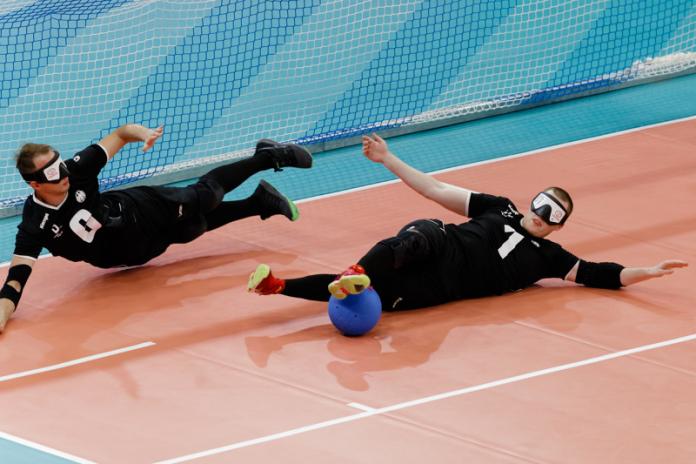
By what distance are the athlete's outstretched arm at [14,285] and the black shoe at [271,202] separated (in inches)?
76.2

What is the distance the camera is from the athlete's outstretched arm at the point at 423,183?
30.4ft

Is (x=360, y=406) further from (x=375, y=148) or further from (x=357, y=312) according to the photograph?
(x=375, y=148)

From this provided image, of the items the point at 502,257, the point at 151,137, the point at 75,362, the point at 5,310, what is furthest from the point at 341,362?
the point at 5,310

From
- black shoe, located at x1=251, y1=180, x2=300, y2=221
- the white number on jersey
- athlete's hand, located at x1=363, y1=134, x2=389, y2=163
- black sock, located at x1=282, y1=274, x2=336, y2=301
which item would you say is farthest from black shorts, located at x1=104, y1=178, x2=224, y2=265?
black sock, located at x1=282, y1=274, x2=336, y2=301

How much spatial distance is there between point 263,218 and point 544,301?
2.43m

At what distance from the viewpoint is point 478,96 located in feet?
42.7

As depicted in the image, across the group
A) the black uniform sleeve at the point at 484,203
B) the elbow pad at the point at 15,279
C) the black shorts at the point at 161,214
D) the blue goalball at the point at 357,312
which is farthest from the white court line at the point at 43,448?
the black uniform sleeve at the point at 484,203

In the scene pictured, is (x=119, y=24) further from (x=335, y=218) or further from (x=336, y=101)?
(x=335, y=218)

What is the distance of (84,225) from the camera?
347 inches

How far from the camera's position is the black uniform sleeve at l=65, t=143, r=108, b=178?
8.84 meters

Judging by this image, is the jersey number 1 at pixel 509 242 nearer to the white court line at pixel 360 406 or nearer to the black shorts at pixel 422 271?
the black shorts at pixel 422 271

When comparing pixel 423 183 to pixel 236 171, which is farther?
pixel 236 171

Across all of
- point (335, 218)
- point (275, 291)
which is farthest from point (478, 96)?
point (275, 291)

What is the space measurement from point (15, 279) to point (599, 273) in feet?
13.4
